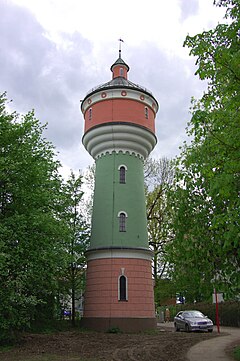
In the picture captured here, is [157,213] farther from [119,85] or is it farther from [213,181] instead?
[213,181]

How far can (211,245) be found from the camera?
9.74 metres

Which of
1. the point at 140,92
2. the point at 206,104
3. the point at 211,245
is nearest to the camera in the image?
the point at 206,104

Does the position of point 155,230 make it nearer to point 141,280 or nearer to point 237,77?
point 141,280

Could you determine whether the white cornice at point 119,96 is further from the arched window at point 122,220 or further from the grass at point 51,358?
the grass at point 51,358

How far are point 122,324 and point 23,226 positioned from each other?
9049 millimetres

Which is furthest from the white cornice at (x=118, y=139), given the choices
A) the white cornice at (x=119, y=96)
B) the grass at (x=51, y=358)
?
the grass at (x=51, y=358)

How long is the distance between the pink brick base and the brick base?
122 millimetres

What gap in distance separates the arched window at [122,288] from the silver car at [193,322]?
13.0 feet

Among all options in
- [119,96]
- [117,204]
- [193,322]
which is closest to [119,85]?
[119,96]

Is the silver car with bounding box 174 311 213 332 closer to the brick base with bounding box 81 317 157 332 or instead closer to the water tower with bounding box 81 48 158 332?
the water tower with bounding box 81 48 158 332

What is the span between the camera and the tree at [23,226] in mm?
14211

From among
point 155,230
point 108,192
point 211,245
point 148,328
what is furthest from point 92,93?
point 211,245

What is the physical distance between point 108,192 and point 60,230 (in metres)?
7.32

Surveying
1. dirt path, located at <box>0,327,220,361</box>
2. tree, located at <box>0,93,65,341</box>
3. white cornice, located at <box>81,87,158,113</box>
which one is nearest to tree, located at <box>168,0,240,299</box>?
dirt path, located at <box>0,327,220,361</box>
